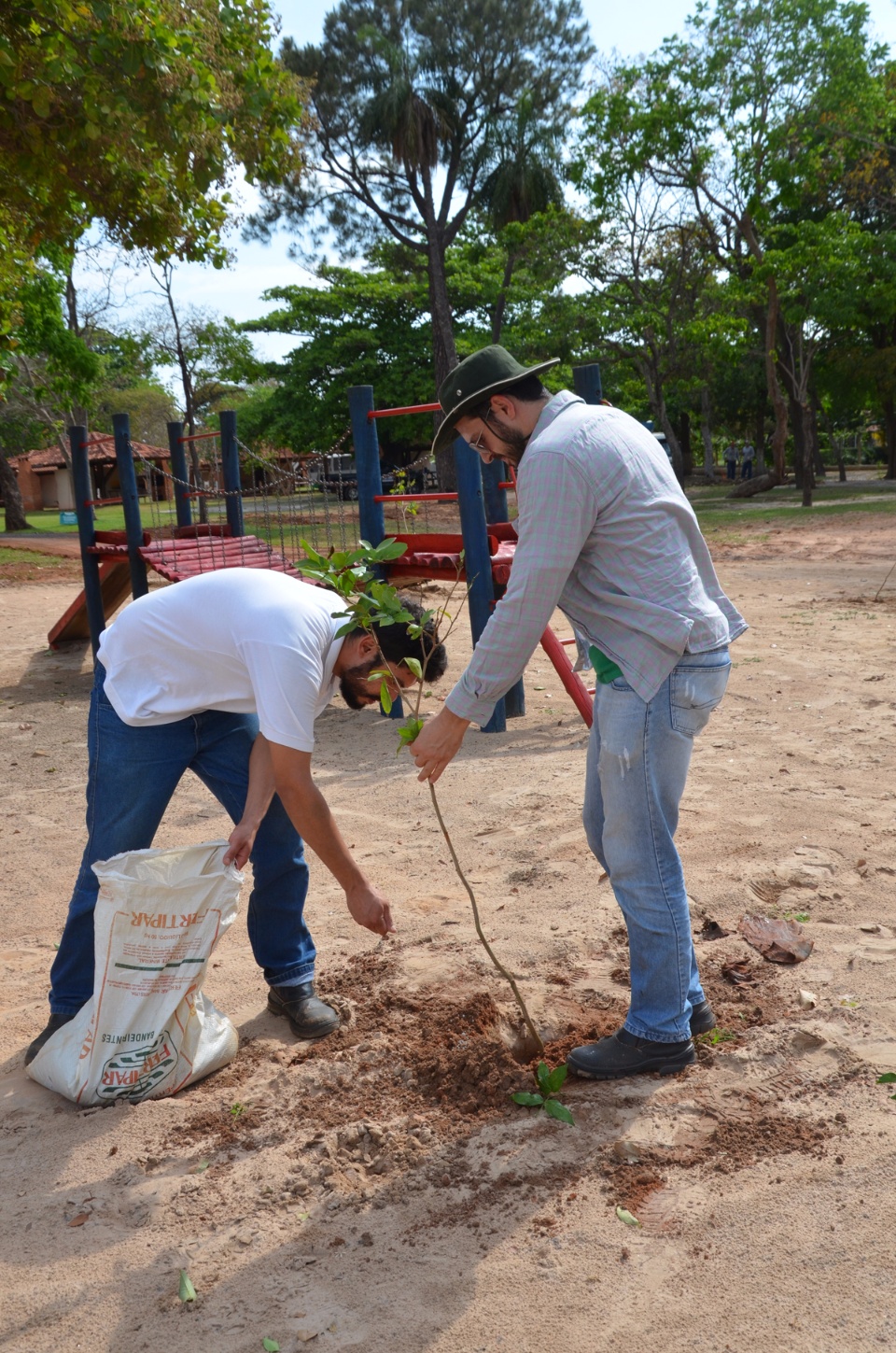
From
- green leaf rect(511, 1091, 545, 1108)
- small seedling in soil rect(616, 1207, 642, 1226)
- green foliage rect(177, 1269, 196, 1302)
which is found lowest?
green foliage rect(177, 1269, 196, 1302)

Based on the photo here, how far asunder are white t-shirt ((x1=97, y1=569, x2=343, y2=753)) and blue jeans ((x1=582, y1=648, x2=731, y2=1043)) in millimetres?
682

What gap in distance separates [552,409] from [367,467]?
4.96m

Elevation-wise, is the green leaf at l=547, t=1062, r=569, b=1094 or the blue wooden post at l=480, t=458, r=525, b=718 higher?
the blue wooden post at l=480, t=458, r=525, b=718

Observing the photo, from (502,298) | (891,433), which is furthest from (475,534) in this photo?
(891,433)

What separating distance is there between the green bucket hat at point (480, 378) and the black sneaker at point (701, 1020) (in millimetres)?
1665

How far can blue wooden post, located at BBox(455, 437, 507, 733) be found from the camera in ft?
21.1

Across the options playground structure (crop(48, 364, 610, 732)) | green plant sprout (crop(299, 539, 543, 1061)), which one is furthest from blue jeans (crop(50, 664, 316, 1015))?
playground structure (crop(48, 364, 610, 732))

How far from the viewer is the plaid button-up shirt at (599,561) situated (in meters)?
2.40

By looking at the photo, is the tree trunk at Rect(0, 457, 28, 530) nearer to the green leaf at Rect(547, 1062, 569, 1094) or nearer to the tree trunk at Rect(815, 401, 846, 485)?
the tree trunk at Rect(815, 401, 846, 485)

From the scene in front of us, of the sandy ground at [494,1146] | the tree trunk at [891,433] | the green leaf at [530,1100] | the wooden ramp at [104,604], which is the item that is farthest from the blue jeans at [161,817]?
the tree trunk at [891,433]

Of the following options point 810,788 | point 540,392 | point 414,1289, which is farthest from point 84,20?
point 414,1289

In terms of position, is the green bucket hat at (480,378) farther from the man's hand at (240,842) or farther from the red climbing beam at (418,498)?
the red climbing beam at (418,498)

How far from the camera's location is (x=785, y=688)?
694 centimetres

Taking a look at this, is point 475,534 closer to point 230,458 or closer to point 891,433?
point 230,458
